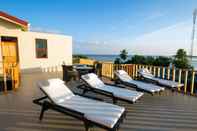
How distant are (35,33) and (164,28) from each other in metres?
9.85

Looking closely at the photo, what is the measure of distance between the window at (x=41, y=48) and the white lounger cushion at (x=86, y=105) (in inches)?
297

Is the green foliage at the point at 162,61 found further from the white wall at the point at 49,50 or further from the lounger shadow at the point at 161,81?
the lounger shadow at the point at 161,81

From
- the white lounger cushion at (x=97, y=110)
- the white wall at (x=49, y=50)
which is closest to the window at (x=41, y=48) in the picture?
the white wall at (x=49, y=50)

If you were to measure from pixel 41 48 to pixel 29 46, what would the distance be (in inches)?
35.5

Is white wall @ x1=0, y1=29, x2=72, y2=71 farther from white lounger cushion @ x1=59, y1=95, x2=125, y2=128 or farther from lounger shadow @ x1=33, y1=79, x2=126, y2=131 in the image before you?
white lounger cushion @ x1=59, y1=95, x2=125, y2=128

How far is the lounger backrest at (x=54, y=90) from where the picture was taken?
350 cm

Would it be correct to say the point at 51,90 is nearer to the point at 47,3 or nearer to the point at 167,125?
the point at 167,125

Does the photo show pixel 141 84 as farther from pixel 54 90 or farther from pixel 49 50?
pixel 49 50

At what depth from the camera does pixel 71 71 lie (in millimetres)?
7527

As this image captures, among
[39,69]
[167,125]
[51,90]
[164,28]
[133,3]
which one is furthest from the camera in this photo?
[164,28]

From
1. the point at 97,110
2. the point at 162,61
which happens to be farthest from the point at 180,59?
the point at 97,110

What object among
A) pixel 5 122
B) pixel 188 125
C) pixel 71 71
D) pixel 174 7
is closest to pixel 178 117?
pixel 188 125

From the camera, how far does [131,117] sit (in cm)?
366

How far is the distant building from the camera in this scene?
9.17 metres
